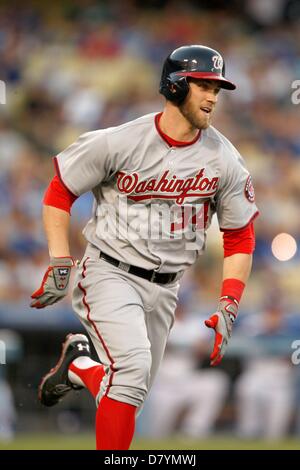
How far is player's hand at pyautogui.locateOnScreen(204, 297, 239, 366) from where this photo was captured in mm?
4180

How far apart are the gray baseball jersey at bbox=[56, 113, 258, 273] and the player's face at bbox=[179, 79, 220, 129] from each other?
172 mm

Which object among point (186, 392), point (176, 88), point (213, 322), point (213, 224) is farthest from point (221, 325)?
point (213, 224)

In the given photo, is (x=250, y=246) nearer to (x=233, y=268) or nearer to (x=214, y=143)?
(x=233, y=268)

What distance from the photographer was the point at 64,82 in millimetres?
11562

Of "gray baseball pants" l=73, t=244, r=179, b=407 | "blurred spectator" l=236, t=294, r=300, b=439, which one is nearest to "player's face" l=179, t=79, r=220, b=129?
"gray baseball pants" l=73, t=244, r=179, b=407

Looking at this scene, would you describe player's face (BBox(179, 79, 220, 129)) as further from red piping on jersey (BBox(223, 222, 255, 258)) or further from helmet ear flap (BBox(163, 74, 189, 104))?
red piping on jersey (BBox(223, 222, 255, 258))

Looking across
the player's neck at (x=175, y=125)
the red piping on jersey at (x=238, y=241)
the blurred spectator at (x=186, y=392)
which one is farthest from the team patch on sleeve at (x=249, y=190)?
the blurred spectator at (x=186, y=392)

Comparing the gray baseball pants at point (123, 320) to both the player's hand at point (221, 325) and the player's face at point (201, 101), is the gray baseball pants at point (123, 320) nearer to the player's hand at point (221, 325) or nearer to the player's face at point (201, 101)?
the player's hand at point (221, 325)

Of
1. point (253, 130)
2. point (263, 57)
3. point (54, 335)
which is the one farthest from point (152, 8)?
point (54, 335)

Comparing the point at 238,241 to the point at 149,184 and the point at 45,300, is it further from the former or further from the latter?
the point at 45,300

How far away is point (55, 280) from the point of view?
13.7 ft

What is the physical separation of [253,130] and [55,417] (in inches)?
170

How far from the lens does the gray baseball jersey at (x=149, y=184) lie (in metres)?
4.24

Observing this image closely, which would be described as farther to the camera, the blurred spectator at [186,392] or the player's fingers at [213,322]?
the blurred spectator at [186,392]
